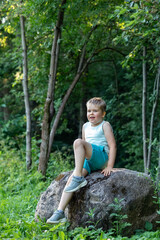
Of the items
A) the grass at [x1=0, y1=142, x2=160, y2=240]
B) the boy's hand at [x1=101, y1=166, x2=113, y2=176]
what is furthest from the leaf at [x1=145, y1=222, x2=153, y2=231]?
the boy's hand at [x1=101, y1=166, x2=113, y2=176]

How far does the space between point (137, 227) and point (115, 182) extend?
0.58m

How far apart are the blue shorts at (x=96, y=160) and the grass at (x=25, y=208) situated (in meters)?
0.78

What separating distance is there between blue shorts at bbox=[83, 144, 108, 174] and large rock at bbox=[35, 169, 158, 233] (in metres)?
0.18

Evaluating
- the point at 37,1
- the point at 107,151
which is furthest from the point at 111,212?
the point at 37,1

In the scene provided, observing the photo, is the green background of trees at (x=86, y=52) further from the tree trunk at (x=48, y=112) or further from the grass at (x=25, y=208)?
the grass at (x=25, y=208)

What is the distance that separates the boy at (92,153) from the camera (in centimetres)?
365

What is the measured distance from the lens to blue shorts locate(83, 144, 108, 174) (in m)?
3.91

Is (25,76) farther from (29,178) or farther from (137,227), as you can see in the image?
(137,227)

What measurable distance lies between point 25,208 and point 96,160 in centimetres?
176

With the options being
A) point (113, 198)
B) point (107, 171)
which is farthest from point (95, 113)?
point (113, 198)

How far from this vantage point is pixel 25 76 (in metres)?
7.52

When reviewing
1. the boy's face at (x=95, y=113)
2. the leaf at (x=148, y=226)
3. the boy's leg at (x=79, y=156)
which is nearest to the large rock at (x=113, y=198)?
the leaf at (x=148, y=226)

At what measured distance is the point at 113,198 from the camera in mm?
3609

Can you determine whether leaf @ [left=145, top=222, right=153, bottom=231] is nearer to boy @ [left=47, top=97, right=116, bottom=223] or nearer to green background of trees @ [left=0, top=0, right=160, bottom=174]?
boy @ [left=47, top=97, right=116, bottom=223]
